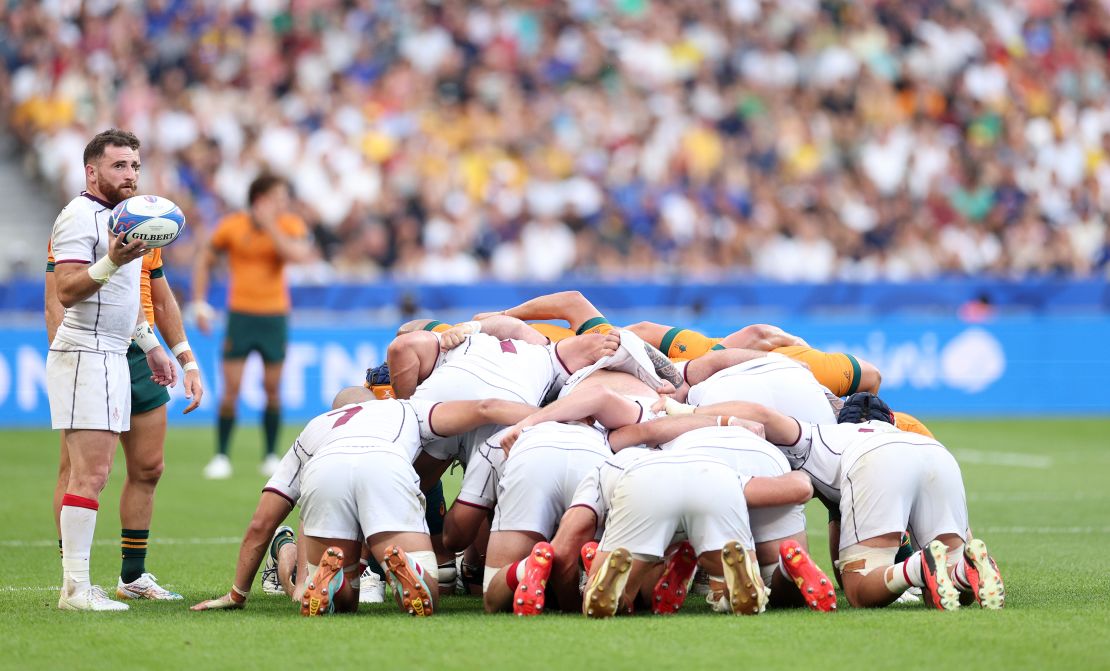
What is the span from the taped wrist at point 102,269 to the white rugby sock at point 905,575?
3554mm

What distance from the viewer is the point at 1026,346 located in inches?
773

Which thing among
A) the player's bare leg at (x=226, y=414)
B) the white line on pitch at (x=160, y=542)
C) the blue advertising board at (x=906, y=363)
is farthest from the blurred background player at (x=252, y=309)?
the blue advertising board at (x=906, y=363)

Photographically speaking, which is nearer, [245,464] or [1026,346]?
[245,464]

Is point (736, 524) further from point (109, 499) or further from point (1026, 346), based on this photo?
point (1026, 346)

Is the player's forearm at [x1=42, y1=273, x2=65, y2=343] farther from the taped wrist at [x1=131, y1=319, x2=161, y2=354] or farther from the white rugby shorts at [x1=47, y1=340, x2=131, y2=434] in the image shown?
the taped wrist at [x1=131, y1=319, x2=161, y2=354]

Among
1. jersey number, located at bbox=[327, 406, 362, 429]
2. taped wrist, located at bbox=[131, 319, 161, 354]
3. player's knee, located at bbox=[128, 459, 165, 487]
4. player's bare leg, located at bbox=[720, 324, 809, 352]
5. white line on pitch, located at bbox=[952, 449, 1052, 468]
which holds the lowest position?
white line on pitch, located at bbox=[952, 449, 1052, 468]

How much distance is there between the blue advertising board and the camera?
17266 mm

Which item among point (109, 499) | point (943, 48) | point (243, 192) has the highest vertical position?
point (943, 48)

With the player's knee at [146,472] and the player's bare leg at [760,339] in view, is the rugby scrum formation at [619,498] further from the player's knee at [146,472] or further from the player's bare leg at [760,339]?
the player's bare leg at [760,339]

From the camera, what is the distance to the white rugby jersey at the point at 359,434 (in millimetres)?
6934

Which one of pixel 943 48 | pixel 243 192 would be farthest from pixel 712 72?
pixel 243 192

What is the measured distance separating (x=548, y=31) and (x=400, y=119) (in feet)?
11.7

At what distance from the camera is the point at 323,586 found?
261 inches

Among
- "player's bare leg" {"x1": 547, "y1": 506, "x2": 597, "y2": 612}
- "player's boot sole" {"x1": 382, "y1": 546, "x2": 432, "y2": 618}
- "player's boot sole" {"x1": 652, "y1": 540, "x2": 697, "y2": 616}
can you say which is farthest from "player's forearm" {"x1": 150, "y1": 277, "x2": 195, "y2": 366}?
"player's boot sole" {"x1": 652, "y1": 540, "x2": 697, "y2": 616}
